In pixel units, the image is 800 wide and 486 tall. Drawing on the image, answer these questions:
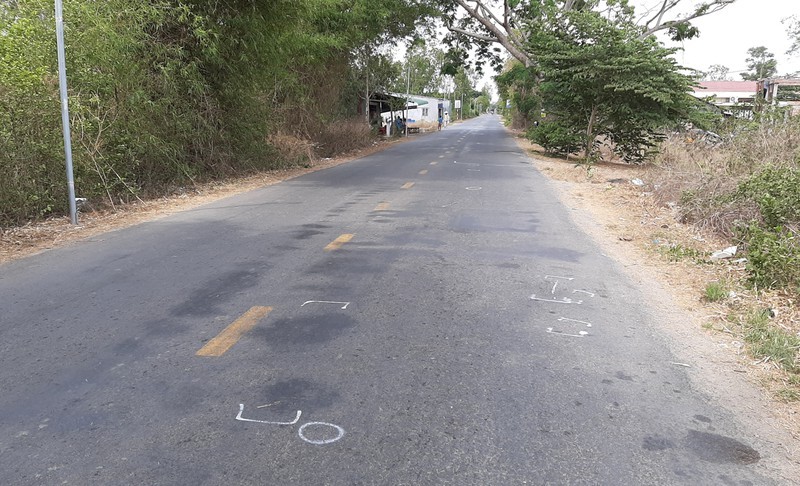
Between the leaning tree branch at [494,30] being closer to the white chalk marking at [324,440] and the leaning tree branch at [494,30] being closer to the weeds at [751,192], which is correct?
the weeds at [751,192]

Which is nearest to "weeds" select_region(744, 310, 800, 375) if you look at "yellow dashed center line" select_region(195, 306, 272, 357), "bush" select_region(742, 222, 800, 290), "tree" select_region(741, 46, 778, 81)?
"bush" select_region(742, 222, 800, 290)

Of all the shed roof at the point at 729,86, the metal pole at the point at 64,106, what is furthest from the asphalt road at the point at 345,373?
the shed roof at the point at 729,86

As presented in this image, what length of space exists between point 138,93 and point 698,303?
398 inches

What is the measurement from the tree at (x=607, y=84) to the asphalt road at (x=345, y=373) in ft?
49.0

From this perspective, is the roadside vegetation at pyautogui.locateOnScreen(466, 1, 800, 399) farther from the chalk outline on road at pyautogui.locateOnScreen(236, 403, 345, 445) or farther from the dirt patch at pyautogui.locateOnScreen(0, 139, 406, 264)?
the dirt patch at pyautogui.locateOnScreen(0, 139, 406, 264)

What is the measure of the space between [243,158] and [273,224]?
812 centimetres

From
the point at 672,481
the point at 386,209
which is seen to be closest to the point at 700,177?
the point at 386,209

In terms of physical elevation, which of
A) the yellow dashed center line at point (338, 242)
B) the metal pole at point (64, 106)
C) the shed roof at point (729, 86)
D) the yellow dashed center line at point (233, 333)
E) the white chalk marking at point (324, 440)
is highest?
the shed roof at point (729, 86)

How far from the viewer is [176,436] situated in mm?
3264

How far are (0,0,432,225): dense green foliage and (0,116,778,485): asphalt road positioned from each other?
2681 mm

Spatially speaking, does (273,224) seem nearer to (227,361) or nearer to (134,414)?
(227,361)

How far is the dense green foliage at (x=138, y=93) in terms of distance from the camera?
9.18m

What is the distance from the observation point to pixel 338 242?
8070 millimetres

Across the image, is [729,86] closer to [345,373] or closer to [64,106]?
[64,106]
